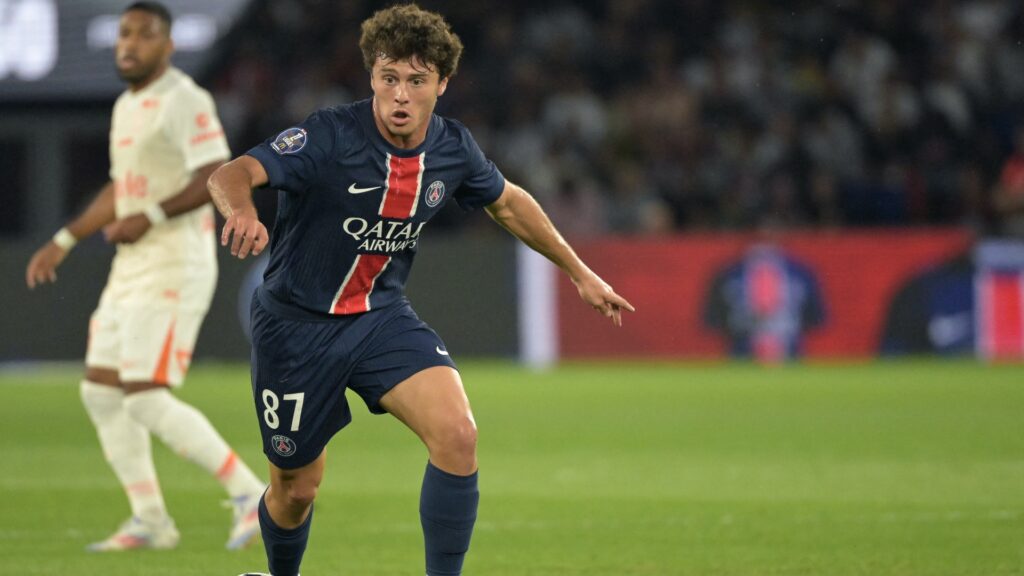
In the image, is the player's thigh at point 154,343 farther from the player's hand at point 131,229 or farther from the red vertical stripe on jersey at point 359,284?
the red vertical stripe on jersey at point 359,284

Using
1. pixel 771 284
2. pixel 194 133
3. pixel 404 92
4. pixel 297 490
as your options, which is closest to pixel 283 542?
pixel 297 490

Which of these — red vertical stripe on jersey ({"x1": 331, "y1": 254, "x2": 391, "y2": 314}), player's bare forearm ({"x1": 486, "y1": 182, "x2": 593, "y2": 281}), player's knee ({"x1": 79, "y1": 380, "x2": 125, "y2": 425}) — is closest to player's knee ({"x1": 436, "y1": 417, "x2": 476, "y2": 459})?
red vertical stripe on jersey ({"x1": 331, "y1": 254, "x2": 391, "y2": 314})

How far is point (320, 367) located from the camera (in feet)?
18.5

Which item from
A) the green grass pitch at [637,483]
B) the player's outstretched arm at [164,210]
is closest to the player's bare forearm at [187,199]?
the player's outstretched arm at [164,210]

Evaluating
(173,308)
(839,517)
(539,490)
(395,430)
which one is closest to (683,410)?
(395,430)

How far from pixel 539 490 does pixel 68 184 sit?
12.2 metres

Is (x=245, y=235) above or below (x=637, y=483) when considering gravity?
above

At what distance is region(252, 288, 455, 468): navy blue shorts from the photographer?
562 centimetres

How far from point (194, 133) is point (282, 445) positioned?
2384mm

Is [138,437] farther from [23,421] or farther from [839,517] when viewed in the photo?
[23,421]

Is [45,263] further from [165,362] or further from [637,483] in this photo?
[637,483]

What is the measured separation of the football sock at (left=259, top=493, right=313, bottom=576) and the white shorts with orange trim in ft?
5.58

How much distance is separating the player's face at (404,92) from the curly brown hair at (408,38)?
0.03 m

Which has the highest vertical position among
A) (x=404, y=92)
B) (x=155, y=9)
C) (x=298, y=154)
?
(x=155, y=9)
